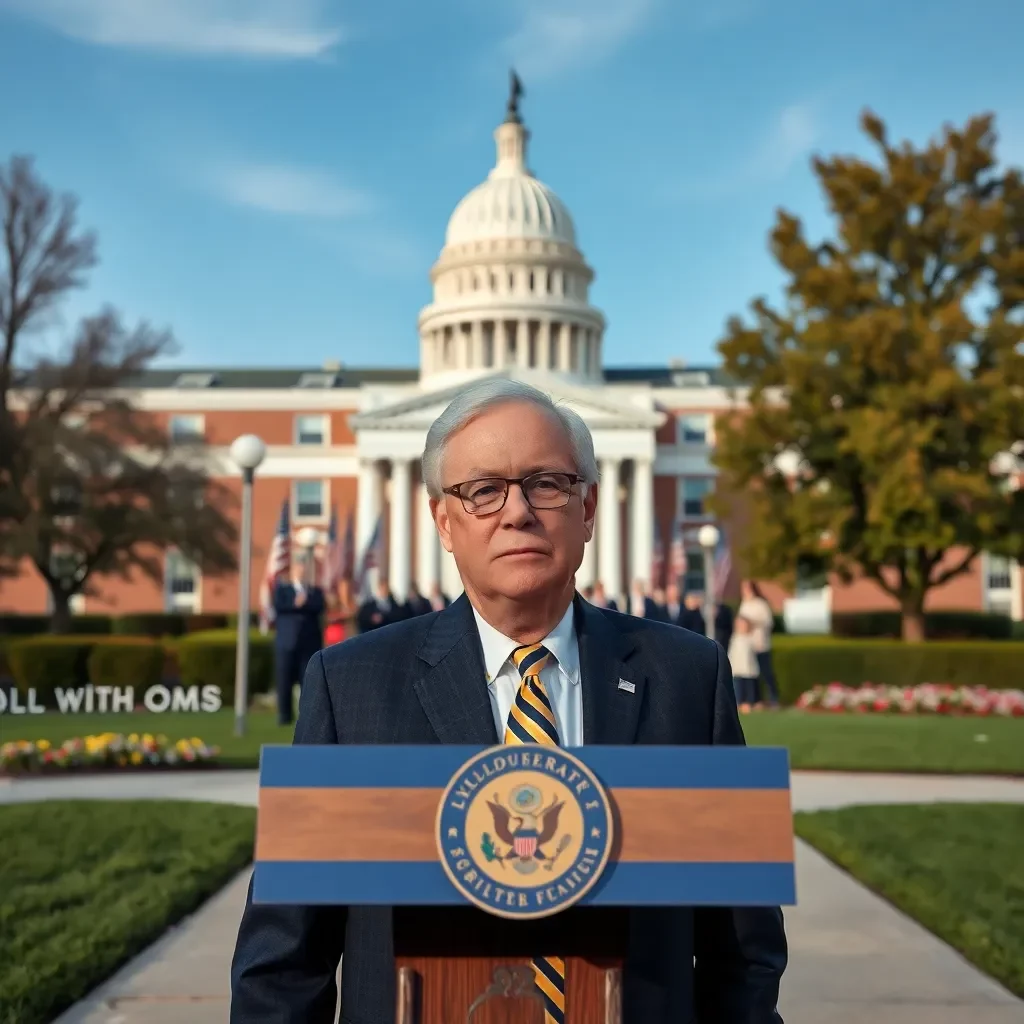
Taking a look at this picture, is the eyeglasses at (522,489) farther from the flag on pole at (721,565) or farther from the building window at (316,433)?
the building window at (316,433)

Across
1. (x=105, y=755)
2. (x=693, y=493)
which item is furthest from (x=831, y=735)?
(x=693, y=493)

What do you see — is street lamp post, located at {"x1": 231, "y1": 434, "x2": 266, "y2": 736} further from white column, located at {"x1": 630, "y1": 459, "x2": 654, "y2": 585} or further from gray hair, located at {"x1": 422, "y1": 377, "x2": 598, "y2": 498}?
white column, located at {"x1": 630, "y1": 459, "x2": 654, "y2": 585}

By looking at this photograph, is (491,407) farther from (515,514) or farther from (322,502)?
(322,502)

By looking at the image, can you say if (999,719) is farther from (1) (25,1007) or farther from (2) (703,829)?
(2) (703,829)

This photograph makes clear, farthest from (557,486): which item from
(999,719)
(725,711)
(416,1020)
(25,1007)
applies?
(999,719)

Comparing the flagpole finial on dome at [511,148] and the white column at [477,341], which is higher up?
the flagpole finial on dome at [511,148]

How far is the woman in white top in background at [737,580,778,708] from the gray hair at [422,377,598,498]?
54.8 ft

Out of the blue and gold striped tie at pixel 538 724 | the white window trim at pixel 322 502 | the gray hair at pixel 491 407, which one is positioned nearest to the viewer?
the blue and gold striped tie at pixel 538 724

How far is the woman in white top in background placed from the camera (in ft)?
62.0

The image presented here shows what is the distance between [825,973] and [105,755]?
8.84 m

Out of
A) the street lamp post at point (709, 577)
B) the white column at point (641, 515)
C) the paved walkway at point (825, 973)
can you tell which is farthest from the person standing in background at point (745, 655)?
the white column at point (641, 515)

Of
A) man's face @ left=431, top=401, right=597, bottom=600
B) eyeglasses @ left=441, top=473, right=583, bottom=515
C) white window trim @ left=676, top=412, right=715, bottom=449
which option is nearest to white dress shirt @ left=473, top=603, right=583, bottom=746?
man's face @ left=431, top=401, right=597, bottom=600

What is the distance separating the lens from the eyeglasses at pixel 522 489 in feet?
7.37

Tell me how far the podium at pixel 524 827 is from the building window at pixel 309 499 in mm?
62971
